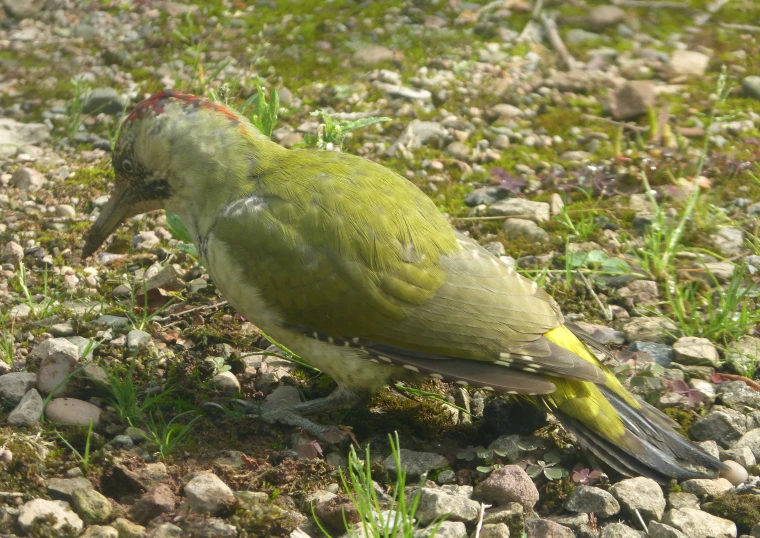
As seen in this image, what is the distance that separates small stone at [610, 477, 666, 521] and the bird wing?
0.41m

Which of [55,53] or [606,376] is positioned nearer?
[606,376]

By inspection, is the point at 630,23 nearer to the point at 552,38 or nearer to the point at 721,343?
the point at 552,38

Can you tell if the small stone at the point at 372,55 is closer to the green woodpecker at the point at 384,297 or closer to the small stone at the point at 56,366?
the green woodpecker at the point at 384,297

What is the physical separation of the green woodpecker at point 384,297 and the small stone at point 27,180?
5.74 ft

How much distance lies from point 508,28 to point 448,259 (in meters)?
4.19

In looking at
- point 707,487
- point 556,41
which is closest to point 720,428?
point 707,487

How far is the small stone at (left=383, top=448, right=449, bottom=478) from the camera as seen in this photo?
373 cm

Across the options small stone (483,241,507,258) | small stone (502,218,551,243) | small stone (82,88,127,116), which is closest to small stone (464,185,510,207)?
small stone (502,218,551,243)

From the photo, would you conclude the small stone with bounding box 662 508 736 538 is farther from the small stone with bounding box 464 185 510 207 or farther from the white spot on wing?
the small stone with bounding box 464 185 510 207

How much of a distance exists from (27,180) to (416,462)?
122 inches

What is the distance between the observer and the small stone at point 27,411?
3766 mm

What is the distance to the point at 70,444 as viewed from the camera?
368 cm

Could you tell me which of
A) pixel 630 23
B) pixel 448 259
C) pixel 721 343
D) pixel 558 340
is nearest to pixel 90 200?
pixel 448 259

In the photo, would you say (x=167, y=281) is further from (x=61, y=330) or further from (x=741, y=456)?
(x=741, y=456)
